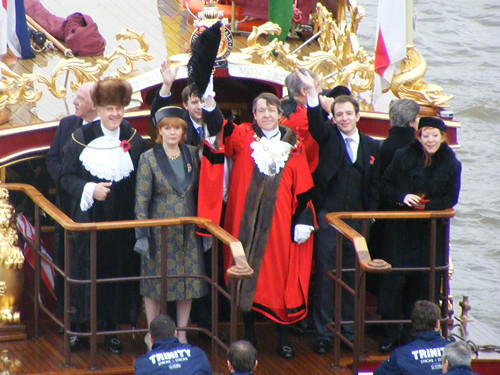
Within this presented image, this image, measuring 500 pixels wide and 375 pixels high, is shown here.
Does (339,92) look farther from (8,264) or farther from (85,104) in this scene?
(8,264)

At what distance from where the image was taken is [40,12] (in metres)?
8.38

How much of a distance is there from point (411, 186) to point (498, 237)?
24.4 feet

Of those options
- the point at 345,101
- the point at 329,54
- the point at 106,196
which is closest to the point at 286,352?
the point at 106,196

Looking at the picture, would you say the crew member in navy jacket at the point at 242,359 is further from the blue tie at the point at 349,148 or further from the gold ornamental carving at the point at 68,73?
the gold ornamental carving at the point at 68,73

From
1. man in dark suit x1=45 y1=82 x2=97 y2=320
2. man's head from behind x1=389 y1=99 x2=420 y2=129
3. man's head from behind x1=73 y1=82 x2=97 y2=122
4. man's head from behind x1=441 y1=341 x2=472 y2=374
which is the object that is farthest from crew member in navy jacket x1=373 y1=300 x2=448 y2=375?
man's head from behind x1=73 y1=82 x2=97 y2=122

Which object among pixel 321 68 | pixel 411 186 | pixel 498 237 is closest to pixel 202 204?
pixel 411 186

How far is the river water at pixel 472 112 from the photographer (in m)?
13.4

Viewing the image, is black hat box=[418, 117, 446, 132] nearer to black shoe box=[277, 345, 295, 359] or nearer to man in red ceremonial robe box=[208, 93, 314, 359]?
man in red ceremonial robe box=[208, 93, 314, 359]

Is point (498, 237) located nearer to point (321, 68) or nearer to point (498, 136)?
point (498, 136)

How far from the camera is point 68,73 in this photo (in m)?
7.60

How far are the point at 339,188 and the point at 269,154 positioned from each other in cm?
49

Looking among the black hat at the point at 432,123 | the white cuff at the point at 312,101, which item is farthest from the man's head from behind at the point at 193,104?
the black hat at the point at 432,123

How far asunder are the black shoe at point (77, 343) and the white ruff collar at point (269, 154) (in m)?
1.36

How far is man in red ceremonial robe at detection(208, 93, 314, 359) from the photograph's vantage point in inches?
273
